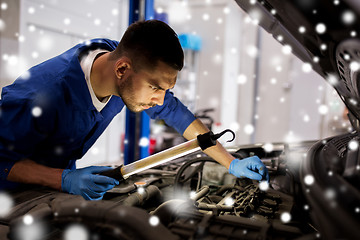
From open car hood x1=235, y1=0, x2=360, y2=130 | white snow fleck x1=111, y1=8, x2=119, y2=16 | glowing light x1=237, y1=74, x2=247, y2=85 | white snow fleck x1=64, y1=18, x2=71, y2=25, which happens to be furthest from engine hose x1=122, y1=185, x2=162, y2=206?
glowing light x1=237, y1=74, x2=247, y2=85

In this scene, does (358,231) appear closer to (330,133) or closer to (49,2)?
(49,2)

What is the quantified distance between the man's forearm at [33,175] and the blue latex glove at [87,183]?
0.11 ft

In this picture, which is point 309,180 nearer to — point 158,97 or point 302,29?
point 302,29

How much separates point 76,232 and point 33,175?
0.58m

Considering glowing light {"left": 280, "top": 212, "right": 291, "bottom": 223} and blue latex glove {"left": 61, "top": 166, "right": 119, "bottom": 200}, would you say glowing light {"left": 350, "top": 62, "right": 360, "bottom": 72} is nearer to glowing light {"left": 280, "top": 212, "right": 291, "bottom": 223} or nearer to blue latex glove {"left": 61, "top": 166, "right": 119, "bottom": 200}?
glowing light {"left": 280, "top": 212, "right": 291, "bottom": 223}

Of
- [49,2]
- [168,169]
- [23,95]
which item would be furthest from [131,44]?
[49,2]

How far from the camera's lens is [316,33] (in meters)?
0.87

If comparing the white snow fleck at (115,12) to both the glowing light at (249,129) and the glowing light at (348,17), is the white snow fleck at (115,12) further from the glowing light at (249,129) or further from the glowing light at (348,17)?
the glowing light at (348,17)

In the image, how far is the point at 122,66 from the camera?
1.30 meters

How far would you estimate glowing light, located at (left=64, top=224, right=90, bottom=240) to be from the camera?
0.70m

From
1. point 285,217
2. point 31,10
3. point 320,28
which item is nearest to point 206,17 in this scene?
point 31,10

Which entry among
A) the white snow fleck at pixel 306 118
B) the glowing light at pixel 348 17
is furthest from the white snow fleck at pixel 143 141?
the white snow fleck at pixel 306 118

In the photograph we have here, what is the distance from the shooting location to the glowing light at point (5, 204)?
89 cm

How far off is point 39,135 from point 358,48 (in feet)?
3.90
